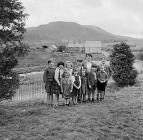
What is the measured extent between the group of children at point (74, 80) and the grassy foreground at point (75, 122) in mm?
510

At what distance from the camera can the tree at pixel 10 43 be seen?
7.31 metres

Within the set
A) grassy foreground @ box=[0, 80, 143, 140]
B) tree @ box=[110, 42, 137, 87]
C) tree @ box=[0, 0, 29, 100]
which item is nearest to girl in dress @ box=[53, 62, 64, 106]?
grassy foreground @ box=[0, 80, 143, 140]

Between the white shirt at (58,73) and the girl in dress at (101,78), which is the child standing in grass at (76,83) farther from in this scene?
the girl in dress at (101,78)

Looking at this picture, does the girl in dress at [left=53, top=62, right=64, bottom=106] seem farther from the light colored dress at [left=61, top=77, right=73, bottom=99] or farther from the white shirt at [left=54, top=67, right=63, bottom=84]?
the light colored dress at [left=61, top=77, right=73, bottom=99]

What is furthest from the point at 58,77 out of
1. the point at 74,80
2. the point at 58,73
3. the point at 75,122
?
the point at 75,122

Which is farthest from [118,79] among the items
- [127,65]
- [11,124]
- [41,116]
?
[11,124]

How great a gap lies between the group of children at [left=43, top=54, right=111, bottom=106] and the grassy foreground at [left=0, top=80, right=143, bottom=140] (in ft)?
1.67

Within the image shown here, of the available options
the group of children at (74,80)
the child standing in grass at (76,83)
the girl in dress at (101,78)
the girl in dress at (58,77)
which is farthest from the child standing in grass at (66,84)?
the girl in dress at (101,78)

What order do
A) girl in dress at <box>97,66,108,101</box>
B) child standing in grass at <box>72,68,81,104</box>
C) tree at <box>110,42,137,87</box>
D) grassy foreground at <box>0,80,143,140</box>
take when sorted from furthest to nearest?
tree at <box>110,42,137,87</box> → girl in dress at <box>97,66,108,101</box> → child standing in grass at <box>72,68,81,104</box> → grassy foreground at <box>0,80,143,140</box>

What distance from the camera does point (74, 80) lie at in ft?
30.5

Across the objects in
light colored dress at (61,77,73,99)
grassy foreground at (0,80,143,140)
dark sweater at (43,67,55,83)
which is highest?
dark sweater at (43,67,55,83)

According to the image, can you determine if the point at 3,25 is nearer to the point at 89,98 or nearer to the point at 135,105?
the point at 89,98

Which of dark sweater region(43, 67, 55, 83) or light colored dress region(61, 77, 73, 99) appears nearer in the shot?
dark sweater region(43, 67, 55, 83)

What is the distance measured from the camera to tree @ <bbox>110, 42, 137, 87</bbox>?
A: 1473 centimetres
